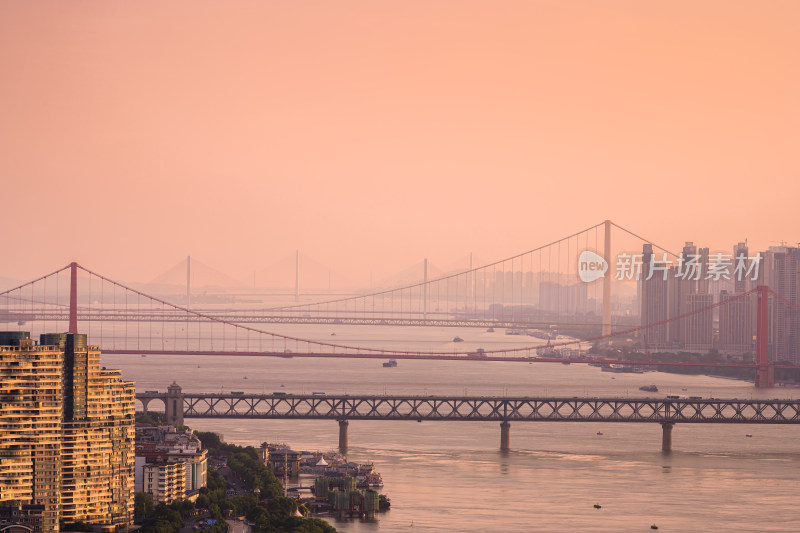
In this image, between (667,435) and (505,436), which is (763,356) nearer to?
(667,435)

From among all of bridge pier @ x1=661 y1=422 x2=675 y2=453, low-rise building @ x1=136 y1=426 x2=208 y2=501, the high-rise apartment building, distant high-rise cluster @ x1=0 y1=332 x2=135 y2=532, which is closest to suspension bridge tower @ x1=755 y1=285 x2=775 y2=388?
the high-rise apartment building

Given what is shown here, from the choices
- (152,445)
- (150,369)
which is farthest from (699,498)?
(150,369)

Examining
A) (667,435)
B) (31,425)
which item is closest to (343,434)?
(667,435)

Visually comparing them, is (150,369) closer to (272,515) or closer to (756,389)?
(756,389)

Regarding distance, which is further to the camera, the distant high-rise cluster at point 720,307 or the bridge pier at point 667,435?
the distant high-rise cluster at point 720,307

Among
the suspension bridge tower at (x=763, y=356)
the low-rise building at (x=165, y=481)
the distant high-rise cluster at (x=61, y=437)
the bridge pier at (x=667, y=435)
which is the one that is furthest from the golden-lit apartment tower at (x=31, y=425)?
the suspension bridge tower at (x=763, y=356)

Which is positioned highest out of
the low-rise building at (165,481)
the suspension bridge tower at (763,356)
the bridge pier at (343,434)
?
the suspension bridge tower at (763,356)

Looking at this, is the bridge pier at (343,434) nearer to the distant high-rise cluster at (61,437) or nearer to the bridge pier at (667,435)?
the bridge pier at (667,435)

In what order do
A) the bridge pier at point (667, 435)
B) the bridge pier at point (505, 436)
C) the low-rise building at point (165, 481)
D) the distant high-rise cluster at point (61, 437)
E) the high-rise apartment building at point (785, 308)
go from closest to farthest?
the distant high-rise cluster at point (61, 437)
the low-rise building at point (165, 481)
the bridge pier at point (505, 436)
the bridge pier at point (667, 435)
the high-rise apartment building at point (785, 308)
